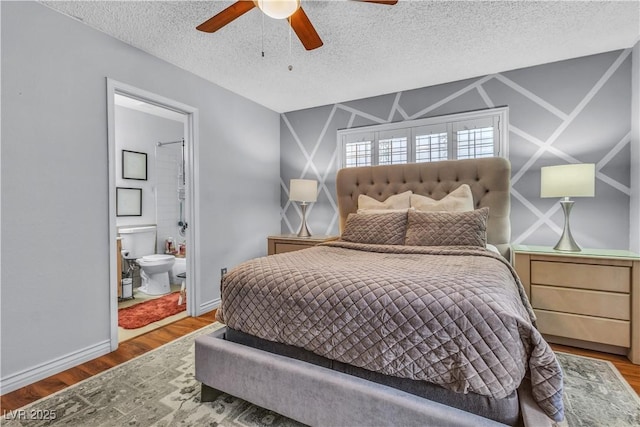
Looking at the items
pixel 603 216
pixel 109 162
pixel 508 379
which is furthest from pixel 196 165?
pixel 603 216

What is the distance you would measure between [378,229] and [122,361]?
217cm

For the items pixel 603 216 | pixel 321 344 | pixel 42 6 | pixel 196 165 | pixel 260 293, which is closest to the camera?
pixel 321 344

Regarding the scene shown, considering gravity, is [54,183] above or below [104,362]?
above

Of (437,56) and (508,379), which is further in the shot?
(437,56)

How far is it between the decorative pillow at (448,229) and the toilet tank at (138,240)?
3446 mm

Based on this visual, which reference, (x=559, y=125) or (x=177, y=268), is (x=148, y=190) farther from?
(x=559, y=125)

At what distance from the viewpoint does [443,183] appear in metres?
3.06

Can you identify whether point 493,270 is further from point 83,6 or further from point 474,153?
point 83,6

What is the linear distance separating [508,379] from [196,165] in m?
2.95

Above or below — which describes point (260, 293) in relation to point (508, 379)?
above

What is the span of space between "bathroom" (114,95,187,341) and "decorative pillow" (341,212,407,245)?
7.17 ft

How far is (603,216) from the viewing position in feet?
8.63

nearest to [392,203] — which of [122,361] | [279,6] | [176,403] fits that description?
[279,6]

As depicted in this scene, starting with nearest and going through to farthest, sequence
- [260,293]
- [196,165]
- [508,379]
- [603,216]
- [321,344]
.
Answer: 1. [508,379]
2. [321,344]
3. [260,293]
4. [603,216]
5. [196,165]
